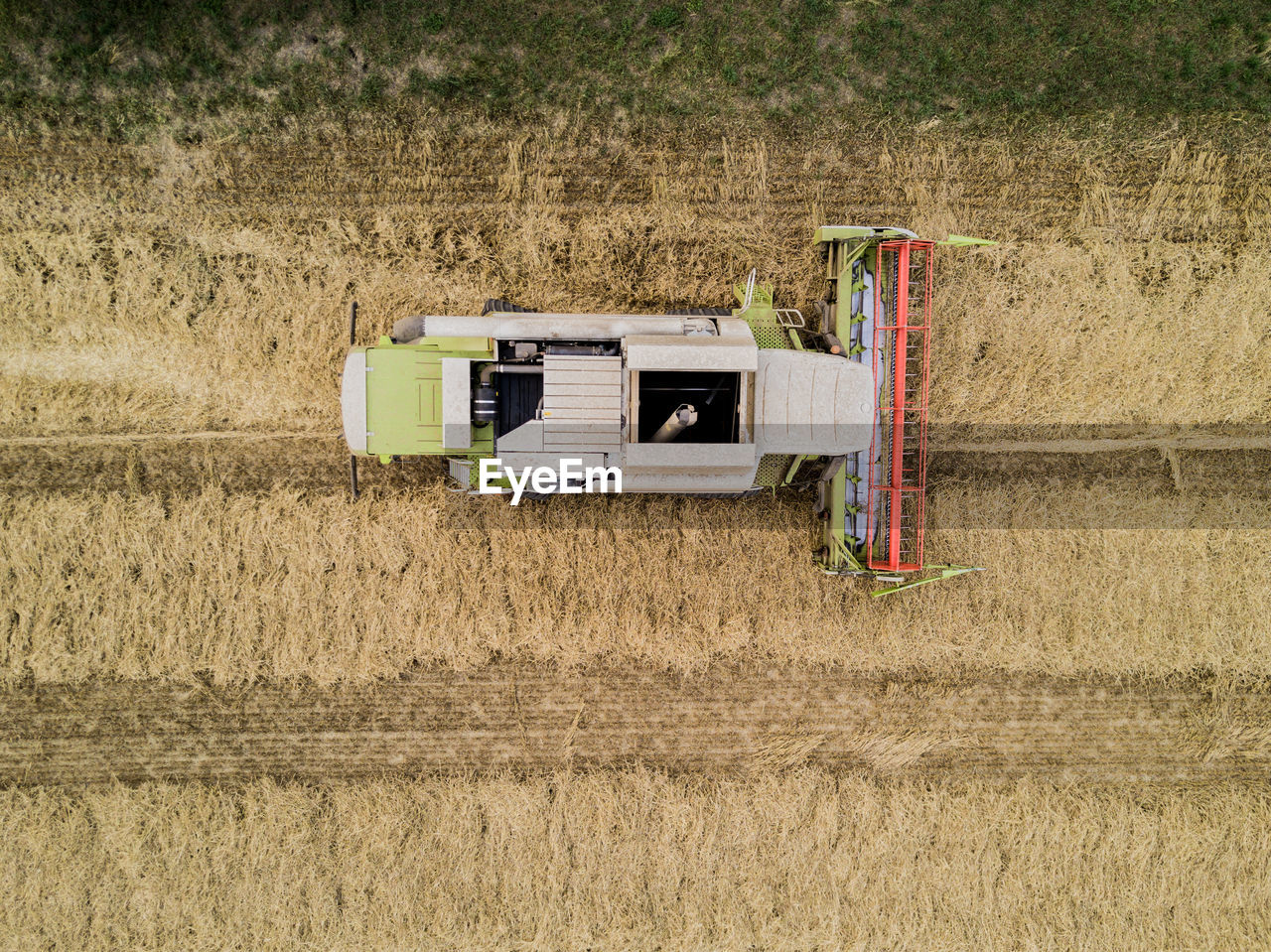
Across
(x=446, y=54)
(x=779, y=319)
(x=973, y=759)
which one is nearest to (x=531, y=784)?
(x=973, y=759)

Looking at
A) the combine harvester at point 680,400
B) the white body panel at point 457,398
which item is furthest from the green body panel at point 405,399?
the white body panel at point 457,398

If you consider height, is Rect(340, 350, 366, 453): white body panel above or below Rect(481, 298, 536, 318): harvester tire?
below

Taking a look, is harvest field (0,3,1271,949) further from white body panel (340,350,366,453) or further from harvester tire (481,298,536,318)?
white body panel (340,350,366,453)

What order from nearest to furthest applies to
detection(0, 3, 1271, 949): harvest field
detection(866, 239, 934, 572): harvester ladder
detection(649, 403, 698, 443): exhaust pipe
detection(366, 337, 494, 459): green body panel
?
detection(649, 403, 698, 443): exhaust pipe, detection(366, 337, 494, 459): green body panel, detection(866, 239, 934, 572): harvester ladder, detection(0, 3, 1271, 949): harvest field

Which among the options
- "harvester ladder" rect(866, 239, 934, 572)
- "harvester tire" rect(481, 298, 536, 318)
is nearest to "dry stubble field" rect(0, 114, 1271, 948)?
"harvester tire" rect(481, 298, 536, 318)

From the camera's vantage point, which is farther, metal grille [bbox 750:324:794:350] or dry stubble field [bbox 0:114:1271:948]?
dry stubble field [bbox 0:114:1271:948]

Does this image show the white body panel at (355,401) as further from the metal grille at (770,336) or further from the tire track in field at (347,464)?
the metal grille at (770,336)

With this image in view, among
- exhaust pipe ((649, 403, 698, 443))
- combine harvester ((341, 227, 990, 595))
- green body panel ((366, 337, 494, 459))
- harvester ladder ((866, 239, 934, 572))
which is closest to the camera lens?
exhaust pipe ((649, 403, 698, 443))
